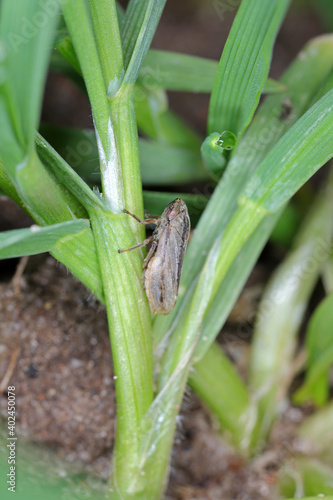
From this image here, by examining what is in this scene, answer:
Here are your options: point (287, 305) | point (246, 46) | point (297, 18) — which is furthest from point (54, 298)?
point (297, 18)

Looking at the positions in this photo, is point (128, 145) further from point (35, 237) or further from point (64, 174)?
point (35, 237)

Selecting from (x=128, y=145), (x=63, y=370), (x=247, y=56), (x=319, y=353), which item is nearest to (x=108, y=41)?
(x=128, y=145)

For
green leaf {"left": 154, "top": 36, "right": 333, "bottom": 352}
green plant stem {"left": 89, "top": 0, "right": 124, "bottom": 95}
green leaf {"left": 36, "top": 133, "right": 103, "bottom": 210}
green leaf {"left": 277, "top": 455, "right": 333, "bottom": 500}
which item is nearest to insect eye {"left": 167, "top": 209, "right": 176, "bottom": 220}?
green leaf {"left": 154, "top": 36, "right": 333, "bottom": 352}

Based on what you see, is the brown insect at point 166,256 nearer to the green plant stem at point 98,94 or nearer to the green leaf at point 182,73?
the green plant stem at point 98,94

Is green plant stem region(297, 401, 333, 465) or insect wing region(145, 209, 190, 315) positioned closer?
insect wing region(145, 209, 190, 315)

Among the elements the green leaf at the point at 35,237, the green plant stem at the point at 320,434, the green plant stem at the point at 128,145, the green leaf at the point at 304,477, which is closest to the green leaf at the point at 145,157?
the green plant stem at the point at 128,145

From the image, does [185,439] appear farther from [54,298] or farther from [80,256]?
[80,256]

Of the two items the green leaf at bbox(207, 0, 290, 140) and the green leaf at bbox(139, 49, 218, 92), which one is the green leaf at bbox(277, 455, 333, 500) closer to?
the green leaf at bbox(207, 0, 290, 140)
